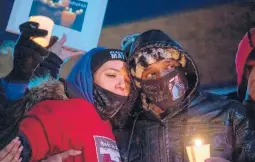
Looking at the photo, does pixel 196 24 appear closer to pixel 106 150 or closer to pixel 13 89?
pixel 106 150

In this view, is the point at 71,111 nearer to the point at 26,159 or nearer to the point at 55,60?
the point at 26,159

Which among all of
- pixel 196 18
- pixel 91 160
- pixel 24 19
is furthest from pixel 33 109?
pixel 196 18

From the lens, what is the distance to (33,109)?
5.29ft

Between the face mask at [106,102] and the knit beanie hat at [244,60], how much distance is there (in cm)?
92

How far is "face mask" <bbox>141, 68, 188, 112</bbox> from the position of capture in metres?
1.91

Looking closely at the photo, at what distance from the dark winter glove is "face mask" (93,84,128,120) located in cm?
40

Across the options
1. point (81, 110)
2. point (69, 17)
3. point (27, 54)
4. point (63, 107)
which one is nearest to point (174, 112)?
point (81, 110)

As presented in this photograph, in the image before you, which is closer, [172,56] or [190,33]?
[172,56]

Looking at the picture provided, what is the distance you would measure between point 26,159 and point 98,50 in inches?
36.0

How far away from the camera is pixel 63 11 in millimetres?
2531

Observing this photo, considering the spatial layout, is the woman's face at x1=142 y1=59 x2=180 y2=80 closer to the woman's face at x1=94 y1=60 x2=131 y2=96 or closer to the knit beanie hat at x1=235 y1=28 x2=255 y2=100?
the woman's face at x1=94 y1=60 x2=131 y2=96

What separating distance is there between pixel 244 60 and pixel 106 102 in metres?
1.09

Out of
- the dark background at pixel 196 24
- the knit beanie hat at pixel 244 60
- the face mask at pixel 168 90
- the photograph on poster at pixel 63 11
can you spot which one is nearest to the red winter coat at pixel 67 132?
the face mask at pixel 168 90

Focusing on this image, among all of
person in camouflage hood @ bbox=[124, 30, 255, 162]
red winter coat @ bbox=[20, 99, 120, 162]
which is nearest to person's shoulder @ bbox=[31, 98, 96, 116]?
red winter coat @ bbox=[20, 99, 120, 162]
